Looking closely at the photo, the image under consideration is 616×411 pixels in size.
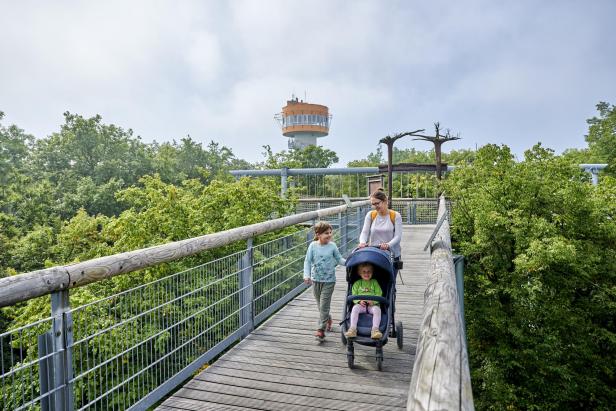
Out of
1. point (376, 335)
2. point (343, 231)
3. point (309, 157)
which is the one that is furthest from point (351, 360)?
point (309, 157)

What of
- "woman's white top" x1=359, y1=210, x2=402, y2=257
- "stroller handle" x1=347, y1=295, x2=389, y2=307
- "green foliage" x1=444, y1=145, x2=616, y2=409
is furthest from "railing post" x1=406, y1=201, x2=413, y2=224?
"stroller handle" x1=347, y1=295, x2=389, y2=307

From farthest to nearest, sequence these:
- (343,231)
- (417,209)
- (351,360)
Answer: (417,209), (343,231), (351,360)

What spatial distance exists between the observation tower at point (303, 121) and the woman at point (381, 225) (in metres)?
86.6

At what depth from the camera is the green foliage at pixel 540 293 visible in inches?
449

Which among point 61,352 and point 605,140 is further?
point 605,140

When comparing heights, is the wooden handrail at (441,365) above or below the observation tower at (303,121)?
below

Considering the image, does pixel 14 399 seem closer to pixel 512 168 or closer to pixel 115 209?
pixel 512 168

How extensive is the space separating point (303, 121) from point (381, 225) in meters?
87.4

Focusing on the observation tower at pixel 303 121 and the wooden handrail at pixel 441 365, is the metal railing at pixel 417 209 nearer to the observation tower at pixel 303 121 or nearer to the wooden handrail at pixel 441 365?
the wooden handrail at pixel 441 365

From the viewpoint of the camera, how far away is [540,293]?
1168 centimetres

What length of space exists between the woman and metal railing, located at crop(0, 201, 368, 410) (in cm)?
112

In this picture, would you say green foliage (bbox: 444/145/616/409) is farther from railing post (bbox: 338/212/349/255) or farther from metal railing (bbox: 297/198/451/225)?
metal railing (bbox: 297/198/451/225)

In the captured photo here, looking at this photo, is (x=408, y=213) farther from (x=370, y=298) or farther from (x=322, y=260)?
(x=370, y=298)

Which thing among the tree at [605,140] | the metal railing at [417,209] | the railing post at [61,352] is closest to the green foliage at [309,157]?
the tree at [605,140]
